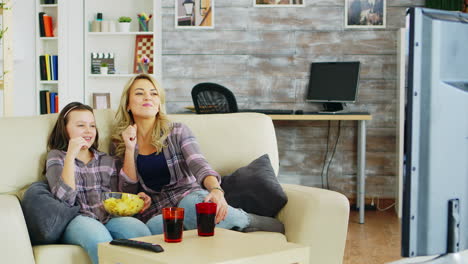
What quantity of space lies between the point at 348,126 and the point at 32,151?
3.48m

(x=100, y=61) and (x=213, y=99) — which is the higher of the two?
(x=100, y=61)

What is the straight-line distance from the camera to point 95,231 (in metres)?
2.45

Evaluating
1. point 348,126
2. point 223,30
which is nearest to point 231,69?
point 223,30

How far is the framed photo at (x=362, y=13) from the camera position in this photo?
18.6 feet

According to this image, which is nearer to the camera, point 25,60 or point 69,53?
point 69,53

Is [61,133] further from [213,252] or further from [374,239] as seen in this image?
[374,239]

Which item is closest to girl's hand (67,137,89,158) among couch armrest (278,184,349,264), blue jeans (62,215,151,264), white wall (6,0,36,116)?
blue jeans (62,215,151,264)

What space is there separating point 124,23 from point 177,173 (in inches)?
131

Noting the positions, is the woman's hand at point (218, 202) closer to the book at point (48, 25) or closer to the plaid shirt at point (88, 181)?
the plaid shirt at point (88, 181)

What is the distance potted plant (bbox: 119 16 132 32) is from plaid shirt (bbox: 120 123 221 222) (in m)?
3.20

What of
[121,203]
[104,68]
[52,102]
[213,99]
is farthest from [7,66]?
[121,203]

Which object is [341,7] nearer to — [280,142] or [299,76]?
[299,76]

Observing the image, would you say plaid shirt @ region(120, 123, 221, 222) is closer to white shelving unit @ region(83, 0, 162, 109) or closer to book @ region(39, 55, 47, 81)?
white shelving unit @ region(83, 0, 162, 109)

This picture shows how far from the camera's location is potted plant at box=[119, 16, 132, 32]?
5.98m
